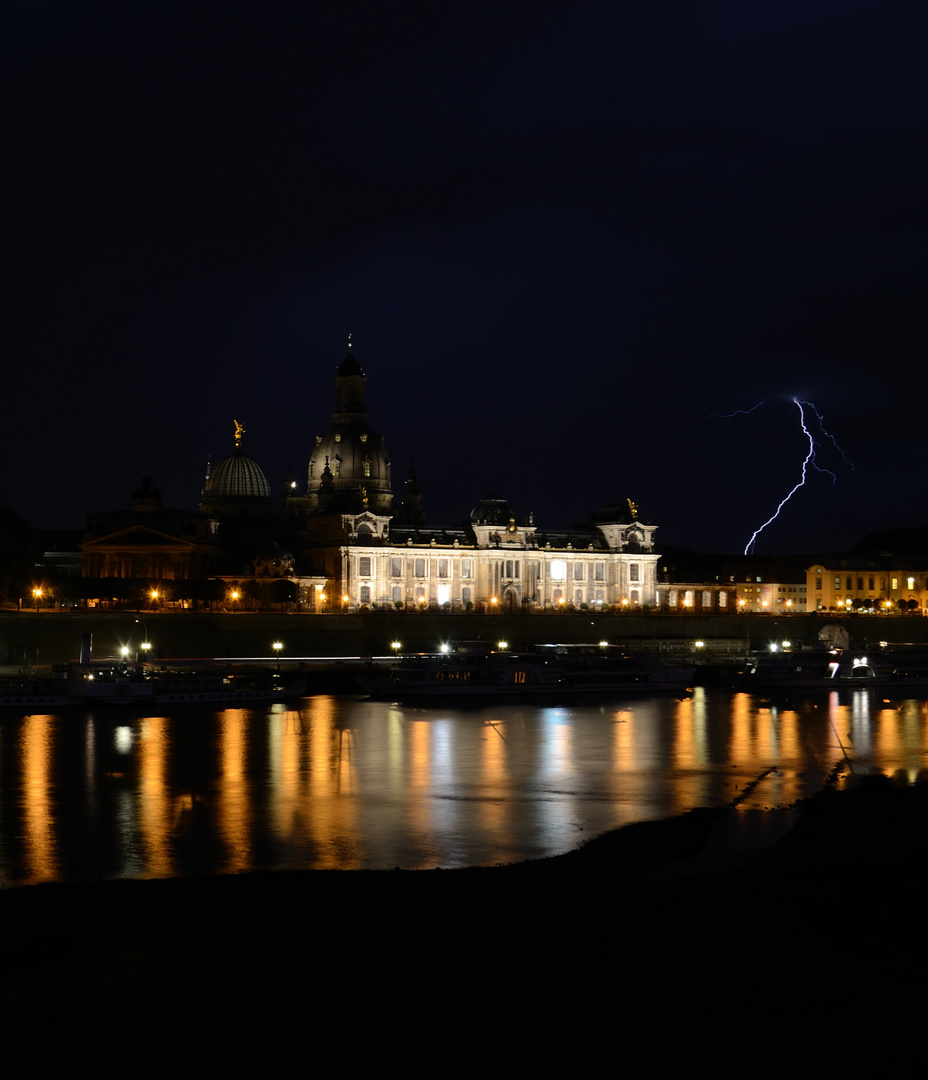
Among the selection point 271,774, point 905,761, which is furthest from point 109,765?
point 905,761

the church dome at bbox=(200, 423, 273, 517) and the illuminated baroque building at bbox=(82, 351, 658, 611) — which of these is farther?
the church dome at bbox=(200, 423, 273, 517)

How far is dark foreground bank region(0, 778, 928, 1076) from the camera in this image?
15117mm

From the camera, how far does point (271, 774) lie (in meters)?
46.0

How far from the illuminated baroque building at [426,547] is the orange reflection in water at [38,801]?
73.2 meters

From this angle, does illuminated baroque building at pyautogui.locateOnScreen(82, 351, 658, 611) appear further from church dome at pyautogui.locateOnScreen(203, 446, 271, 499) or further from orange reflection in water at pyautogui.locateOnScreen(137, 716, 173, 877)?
orange reflection in water at pyautogui.locateOnScreen(137, 716, 173, 877)

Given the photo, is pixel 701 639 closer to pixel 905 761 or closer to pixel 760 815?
pixel 905 761

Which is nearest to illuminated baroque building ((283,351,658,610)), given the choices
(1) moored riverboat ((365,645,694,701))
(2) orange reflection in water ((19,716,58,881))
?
(1) moored riverboat ((365,645,694,701))

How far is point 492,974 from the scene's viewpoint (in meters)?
18.0

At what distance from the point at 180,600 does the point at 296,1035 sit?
103 m

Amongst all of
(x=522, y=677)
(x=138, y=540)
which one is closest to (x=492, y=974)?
(x=522, y=677)

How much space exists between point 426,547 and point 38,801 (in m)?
99.1

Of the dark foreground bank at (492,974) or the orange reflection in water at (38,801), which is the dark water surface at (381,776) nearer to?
the orange reflection in water at (38,801)

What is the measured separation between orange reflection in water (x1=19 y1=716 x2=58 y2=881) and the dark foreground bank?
3.74 meters

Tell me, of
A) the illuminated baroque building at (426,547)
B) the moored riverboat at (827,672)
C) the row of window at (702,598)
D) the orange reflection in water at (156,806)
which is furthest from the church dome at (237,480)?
the orange reflection in water at (156,806)
